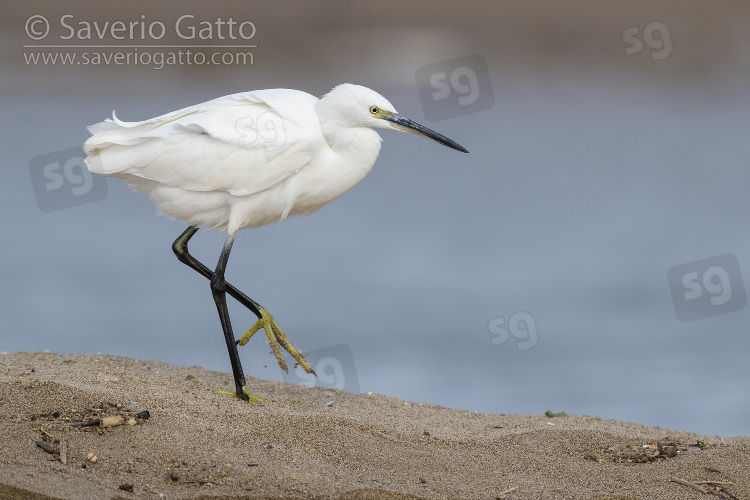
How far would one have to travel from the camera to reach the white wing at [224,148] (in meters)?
6.17

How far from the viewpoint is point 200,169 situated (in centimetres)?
619

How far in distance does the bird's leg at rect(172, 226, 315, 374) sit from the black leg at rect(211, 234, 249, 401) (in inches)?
3.7

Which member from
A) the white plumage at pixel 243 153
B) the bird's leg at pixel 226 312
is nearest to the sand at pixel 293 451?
the bird's leg at pixel 226 312

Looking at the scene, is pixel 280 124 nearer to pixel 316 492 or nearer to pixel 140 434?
pixel 140 434

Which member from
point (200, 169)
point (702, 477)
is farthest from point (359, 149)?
point (702, 477)

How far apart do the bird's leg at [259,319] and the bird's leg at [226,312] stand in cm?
9

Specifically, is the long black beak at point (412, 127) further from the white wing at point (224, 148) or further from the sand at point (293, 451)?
the sand at point (293, 451)

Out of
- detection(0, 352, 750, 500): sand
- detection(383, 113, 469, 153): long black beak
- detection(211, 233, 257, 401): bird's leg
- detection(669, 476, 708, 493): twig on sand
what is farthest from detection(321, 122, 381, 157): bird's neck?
detection(669, 476, 708, 493): twig on sand

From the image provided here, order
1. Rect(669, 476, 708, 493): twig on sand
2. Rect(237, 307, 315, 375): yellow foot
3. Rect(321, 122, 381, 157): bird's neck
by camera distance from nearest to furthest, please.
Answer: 1. Rect(669, 476, 708, 493): twig on sand
2. Rect(321, 122, 381, 157): bird's neck
3. Rect(237, 307, 315, 375): yellow foot

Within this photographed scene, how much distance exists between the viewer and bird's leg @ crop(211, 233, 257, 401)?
642 cm

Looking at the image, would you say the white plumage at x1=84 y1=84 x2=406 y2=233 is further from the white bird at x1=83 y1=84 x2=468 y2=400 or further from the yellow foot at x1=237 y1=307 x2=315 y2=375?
the yellow foot at x1=237 y1=307 x2=315 y2=375

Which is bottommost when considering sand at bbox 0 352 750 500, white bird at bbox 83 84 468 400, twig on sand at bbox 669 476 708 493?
twig on sand at bbox 669 476 708 493

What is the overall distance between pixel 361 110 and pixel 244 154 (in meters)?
0.91

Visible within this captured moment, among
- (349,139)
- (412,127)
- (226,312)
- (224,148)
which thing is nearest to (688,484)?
(412,127)
